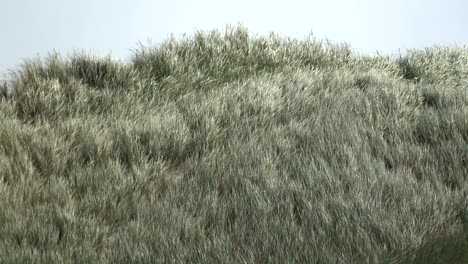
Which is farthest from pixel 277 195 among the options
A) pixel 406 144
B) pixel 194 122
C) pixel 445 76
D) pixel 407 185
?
pixel 445 76

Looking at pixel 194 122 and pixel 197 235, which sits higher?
pixel 194 122

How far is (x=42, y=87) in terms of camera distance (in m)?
6.54

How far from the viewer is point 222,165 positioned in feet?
16.0

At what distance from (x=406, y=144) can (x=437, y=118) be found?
2.22ft

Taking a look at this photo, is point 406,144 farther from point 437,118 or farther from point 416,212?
point 416,212

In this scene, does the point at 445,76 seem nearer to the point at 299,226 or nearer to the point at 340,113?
the point at 340,113

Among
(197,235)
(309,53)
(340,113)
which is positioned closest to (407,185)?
(197,235)

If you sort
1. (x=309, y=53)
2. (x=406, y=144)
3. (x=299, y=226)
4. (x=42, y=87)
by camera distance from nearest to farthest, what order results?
(x=299, y=226), (x=406, y=144), (x=42, y=87), (x=309, y=53)

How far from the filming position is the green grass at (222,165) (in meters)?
3.59

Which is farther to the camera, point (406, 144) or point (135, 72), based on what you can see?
point (135, 72)

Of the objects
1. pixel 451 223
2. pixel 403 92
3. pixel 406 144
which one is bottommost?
pixel 451 223

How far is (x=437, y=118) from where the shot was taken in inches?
222

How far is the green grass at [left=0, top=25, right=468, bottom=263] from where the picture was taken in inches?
141

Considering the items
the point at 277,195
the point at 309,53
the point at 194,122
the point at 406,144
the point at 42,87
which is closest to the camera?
the point at 277,195
